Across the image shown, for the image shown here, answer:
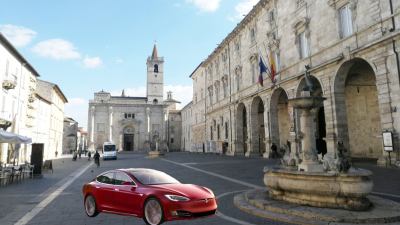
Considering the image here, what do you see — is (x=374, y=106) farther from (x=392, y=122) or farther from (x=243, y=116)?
(x=243, y=116)

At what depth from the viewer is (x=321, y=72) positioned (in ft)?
68.9

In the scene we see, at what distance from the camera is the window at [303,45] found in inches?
928

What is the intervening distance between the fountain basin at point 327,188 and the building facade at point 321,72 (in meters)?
3.82

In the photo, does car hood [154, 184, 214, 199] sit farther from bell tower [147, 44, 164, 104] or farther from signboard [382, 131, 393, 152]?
bell tower [147, 44, 164, 104]

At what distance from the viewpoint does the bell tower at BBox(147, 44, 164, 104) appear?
83.9 m

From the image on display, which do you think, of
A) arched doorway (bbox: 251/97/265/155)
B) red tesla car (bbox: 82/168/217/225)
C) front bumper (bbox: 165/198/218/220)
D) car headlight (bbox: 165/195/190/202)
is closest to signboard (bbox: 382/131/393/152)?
red tesla car (bbox: 82/168/217/225)

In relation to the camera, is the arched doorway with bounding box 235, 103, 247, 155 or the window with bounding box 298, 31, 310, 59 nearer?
the window with bounding box 298, 31, 310, 59

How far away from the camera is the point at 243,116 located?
3816 cm

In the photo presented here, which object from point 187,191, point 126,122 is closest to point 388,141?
point 187,191

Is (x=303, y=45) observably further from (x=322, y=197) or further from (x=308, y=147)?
(x=322, y=197)

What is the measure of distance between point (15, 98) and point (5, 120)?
5049 millimetres

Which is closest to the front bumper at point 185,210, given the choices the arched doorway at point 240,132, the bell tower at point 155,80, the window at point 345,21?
the window at point 345,21

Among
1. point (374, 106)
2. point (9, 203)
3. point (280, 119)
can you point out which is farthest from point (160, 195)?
point (280, 119)

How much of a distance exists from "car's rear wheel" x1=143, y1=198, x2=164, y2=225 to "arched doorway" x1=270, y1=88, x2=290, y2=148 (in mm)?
23967
